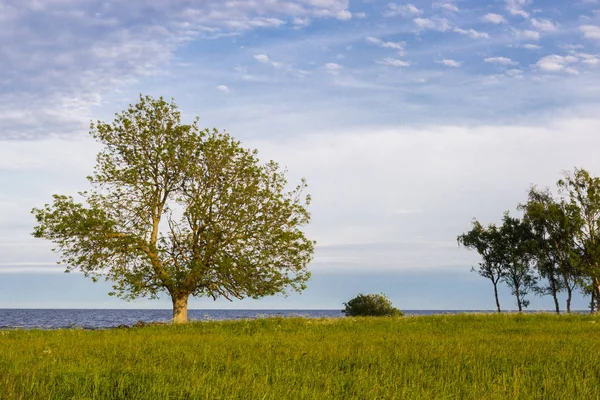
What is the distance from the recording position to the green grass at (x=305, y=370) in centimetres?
886

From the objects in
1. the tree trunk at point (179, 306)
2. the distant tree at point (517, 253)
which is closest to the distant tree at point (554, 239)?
the distant tree at point (517, 253)

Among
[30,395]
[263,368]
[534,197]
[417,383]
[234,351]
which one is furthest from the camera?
[534,197]

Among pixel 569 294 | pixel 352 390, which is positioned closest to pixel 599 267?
pixel 569 294

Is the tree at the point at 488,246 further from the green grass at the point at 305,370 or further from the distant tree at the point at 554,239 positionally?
the green grass at the point at 305,370

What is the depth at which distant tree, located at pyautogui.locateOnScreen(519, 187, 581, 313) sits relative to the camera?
179ft

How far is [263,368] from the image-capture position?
11672mm

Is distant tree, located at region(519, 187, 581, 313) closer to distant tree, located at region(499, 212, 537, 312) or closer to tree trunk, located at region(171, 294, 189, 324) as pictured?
distant tree, located at region(499, 212, 537, 312)

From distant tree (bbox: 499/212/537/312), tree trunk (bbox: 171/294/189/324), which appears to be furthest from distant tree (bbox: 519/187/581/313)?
tree trunk (bbox: 171/294/189/324)

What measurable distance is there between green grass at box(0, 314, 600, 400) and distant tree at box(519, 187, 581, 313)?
39.1 metres

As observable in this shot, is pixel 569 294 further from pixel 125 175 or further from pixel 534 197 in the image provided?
pixel 125 175

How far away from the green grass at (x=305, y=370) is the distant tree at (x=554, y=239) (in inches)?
1538

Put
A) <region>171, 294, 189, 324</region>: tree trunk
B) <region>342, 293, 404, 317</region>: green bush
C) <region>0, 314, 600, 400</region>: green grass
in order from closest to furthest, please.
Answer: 1. <region>0, 314, 600, 400</region>: green grass
2. <region>171, 294, 189, 324</region>: tree trunk
3. <region>342, 293, 404, 317</region>: green bush

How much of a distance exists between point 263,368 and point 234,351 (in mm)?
3646

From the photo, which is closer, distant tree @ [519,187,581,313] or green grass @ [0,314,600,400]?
green grass @ [0,314,600,400]
